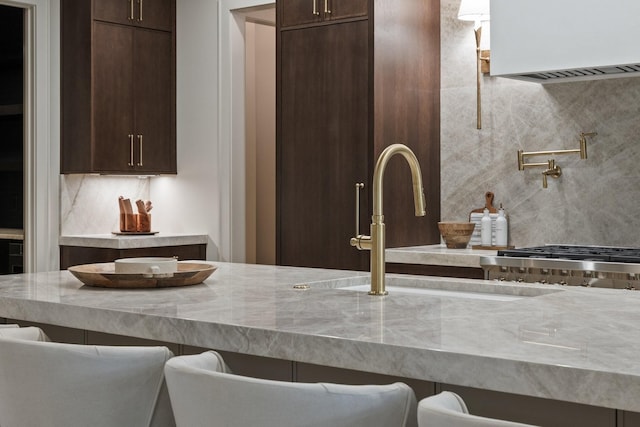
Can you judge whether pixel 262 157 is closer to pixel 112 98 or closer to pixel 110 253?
pixel 112 98

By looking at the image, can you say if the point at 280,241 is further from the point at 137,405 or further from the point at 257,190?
the point at 137,405

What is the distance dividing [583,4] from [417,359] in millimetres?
2833

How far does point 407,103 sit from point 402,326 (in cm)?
315

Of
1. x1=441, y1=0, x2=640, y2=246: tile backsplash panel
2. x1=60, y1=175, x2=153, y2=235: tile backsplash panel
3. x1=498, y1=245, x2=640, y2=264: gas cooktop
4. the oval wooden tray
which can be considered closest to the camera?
the oval wooden tray

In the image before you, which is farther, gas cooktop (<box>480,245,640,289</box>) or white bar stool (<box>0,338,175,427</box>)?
gas cooktop (<box>480,245,640,289</box>)

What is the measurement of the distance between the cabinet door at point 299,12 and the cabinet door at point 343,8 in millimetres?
49

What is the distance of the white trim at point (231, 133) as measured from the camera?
5789mm

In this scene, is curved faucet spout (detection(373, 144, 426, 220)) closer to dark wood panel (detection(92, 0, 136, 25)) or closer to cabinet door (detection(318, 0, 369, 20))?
cabinet door (detection(318, 0, 369, 20))

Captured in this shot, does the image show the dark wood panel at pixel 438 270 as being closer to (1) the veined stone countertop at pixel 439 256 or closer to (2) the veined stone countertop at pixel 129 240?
(1) the veined stone countertop at pixel 439 256

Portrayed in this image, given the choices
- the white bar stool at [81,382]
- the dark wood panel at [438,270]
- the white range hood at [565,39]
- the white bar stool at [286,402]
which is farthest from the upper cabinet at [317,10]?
the white bar stool at [286,402]

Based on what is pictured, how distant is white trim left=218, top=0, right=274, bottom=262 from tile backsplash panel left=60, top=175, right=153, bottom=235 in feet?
2.34

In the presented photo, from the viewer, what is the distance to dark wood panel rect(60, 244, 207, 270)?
17.7 ft

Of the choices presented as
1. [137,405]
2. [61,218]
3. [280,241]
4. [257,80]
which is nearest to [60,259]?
[61,218]

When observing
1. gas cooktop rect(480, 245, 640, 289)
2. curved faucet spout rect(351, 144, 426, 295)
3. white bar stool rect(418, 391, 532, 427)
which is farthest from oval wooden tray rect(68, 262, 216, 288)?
gas cooktop rect(480, 245, 640, 289)
